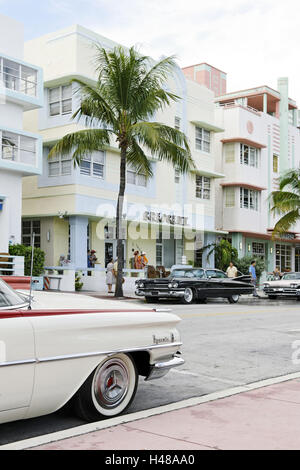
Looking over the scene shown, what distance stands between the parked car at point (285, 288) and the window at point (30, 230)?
11.1 m

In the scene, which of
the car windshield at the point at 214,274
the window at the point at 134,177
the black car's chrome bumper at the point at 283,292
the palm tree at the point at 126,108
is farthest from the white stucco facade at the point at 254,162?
the palm tree at the point at 126,108

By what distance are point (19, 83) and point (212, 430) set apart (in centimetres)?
2284

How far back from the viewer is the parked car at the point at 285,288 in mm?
24719

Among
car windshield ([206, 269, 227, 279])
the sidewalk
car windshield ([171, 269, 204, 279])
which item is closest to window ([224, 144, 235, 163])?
car windshield ([206, 269, 227, 279])

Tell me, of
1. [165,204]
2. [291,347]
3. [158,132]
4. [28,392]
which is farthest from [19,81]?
[28,392]

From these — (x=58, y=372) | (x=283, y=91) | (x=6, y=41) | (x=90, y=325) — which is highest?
(x=283, y=91)

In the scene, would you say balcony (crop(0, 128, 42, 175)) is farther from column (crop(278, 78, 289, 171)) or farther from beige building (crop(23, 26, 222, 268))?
column (crop(278, 78, 289, 171))

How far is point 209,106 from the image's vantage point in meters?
36.6

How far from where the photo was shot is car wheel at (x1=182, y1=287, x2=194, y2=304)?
2050 centimetres

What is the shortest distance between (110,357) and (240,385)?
94.8 inches

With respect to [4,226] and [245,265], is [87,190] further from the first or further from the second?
[245,265]

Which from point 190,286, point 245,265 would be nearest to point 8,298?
point 190,286

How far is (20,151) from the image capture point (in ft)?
81.6

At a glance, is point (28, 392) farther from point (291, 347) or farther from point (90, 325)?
point (291, 347)
